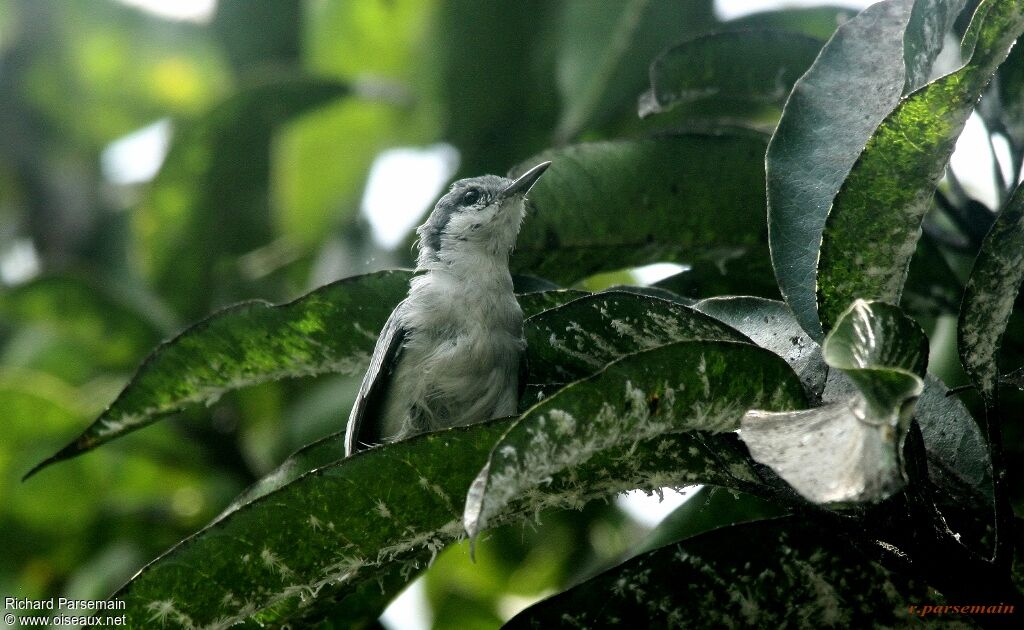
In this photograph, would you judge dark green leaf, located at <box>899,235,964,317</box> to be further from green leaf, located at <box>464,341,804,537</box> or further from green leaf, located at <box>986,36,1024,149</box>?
green leaf, located at <box>464,341,804,537</box>

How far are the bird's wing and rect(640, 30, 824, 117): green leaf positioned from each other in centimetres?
81

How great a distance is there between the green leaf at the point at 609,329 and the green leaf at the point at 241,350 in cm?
39

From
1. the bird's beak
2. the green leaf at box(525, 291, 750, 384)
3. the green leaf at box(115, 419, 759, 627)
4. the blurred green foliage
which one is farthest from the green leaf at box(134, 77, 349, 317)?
the green leaf at box(115, 419, 759, 627)

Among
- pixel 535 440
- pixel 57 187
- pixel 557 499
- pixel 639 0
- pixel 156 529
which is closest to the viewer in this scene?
pixel 535 440

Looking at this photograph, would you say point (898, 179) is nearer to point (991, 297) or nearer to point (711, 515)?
point (991, 297)

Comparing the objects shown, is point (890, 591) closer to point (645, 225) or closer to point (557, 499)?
point (557, 499)

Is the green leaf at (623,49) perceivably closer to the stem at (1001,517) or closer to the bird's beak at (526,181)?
the bird's beak at (526,181)

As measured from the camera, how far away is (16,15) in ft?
18.2

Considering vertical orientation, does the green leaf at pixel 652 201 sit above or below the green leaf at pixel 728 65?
below

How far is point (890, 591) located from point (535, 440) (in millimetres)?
807

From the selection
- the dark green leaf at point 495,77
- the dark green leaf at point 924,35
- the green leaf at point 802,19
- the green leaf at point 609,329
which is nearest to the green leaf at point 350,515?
the green leaf at point 609,329

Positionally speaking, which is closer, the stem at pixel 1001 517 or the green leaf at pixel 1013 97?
the stem at pixel 1001 517

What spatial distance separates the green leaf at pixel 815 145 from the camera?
181 cm

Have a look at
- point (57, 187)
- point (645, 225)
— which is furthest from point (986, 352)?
point (57, 187)
